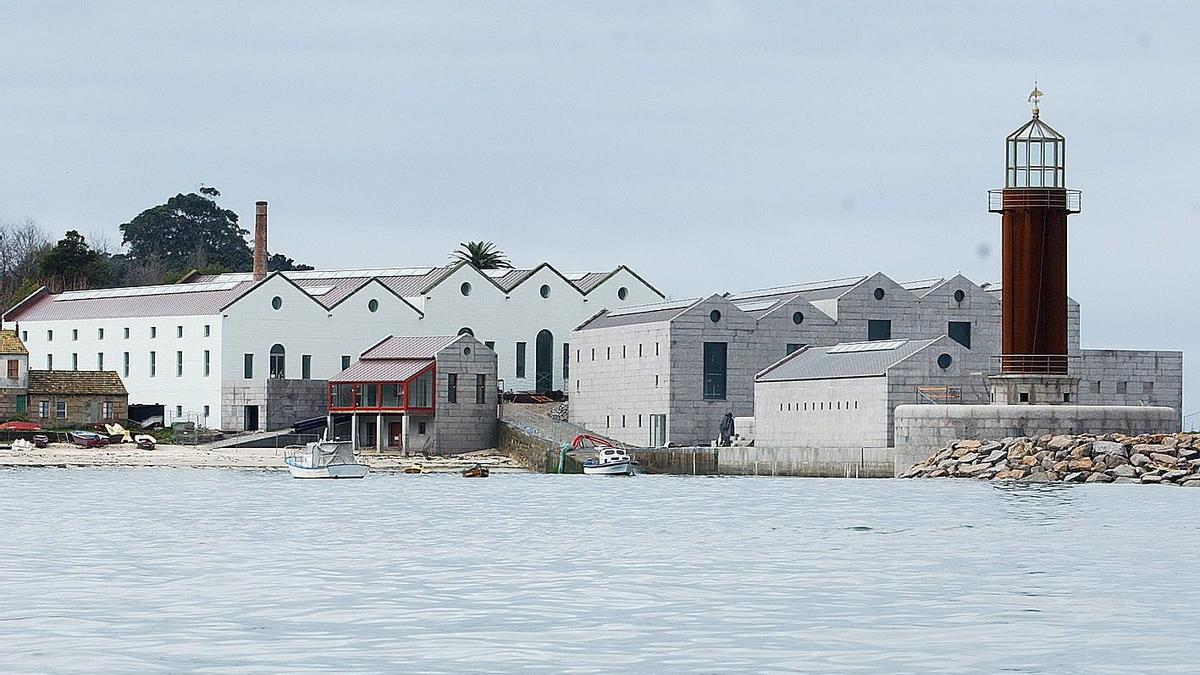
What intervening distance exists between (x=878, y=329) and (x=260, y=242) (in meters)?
37.7

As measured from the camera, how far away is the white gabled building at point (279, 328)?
94.0 metres

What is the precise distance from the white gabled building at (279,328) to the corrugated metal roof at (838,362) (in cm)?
2331

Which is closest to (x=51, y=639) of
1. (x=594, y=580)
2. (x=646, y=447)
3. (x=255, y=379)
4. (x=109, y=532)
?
(x=594, y=580)

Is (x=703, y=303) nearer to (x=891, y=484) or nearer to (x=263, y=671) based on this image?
(x=891, y=484)

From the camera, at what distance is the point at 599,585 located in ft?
98.5

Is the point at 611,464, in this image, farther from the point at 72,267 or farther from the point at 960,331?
the point at 72,267

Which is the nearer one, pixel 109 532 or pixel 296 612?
pixel 296 612

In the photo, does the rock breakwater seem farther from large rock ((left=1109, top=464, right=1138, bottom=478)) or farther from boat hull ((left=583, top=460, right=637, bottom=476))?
boat hull ((left=583, top=460, right=637, bottom=476))

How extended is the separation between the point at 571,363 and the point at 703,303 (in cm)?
1149

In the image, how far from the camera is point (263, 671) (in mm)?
21156

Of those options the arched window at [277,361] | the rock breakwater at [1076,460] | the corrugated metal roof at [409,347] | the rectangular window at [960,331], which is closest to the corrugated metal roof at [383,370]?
the corrugated metal roof at [409,347]

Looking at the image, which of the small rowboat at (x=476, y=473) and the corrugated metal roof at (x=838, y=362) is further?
the small rowboat at (x=476, y=473)

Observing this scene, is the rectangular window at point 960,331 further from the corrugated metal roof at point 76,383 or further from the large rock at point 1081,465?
the corrugated metal roof at point 76,383

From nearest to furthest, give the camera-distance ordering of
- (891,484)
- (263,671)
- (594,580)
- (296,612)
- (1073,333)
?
(263,671)
(296,612)
(594,580)
(891,484)
(1073,333)
